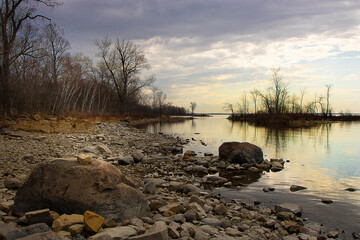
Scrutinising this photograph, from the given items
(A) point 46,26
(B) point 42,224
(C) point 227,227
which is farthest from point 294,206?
(A) point 46,26

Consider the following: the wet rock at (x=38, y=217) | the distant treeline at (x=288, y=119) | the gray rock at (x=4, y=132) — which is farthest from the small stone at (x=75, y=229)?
the distant treeline at (x=288, y=119)

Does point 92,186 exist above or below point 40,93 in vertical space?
below

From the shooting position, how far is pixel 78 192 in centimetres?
373

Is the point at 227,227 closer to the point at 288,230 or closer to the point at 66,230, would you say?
the point at 288,230

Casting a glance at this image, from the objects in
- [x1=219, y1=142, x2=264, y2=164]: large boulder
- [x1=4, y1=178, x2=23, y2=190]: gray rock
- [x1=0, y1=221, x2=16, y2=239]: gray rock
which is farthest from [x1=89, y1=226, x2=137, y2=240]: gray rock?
[x1=219, y1=142, x2=264, y2=164]: large boulder

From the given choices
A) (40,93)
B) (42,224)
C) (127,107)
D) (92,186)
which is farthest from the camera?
(127,107)

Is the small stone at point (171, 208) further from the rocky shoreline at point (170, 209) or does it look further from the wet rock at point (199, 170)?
the wet rock at point (199, 170)

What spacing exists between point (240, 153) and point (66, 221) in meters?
8.93

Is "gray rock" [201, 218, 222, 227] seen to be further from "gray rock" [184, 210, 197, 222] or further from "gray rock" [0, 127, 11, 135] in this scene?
"gray rock" [0, 127, 11, 135]

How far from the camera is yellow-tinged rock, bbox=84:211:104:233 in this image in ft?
10.3

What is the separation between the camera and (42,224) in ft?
9.90

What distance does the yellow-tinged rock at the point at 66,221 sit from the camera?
10.3 ft

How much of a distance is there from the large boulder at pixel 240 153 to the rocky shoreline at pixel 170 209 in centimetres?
48

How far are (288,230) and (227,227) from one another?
1.24m
